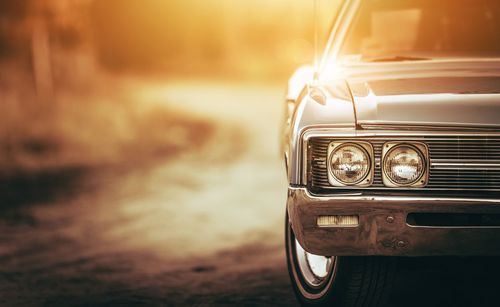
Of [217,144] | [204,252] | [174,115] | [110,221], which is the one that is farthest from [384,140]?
[174,115]

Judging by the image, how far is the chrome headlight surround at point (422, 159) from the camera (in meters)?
3.71

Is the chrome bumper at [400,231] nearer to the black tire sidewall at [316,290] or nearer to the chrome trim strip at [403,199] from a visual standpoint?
the chrome trim strip at [403,199]

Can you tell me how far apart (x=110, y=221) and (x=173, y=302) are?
2.33m

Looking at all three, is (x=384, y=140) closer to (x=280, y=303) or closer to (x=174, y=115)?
(x=280, y=303)

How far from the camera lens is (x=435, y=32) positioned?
5555 millimetres

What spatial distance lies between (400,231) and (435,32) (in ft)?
7.51

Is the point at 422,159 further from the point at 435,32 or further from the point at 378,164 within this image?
the point at 435,32

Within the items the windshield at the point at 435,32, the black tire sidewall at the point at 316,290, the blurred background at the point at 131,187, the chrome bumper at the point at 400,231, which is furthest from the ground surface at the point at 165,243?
the windshield at the point at 435,32

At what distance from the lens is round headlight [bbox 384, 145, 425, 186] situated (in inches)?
147

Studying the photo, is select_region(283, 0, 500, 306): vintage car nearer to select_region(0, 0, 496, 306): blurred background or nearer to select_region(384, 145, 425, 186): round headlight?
select_region(384, 145, 425, 186): round headlight

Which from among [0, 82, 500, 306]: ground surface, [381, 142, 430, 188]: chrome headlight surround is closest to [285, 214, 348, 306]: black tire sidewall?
[0, 82, 500, 306]: ground surface

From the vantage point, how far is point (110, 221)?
22.5ft

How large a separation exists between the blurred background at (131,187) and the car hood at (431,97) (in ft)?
2.50

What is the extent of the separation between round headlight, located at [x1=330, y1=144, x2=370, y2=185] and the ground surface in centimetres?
64
